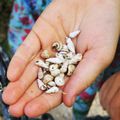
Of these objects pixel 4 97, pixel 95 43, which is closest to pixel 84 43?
pixel 95 43

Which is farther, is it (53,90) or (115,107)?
(115,107)

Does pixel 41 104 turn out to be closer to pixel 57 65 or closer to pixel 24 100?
pixel 24 100

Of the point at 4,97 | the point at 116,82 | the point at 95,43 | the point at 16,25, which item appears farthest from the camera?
the point at 16,25

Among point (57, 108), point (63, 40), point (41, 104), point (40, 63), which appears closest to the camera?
point (41, 104)

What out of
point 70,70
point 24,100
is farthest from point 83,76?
point 24,100

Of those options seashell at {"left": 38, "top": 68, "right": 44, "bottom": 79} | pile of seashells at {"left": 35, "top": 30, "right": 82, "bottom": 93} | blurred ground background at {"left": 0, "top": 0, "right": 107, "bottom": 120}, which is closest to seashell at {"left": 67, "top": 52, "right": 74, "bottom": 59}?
pile of seashells at {"left": 35, "top": 30, "right": 82, "bottom": 93}

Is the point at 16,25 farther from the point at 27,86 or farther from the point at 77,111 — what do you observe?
the point at 27,86

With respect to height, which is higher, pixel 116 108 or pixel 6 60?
pixel 6 60
